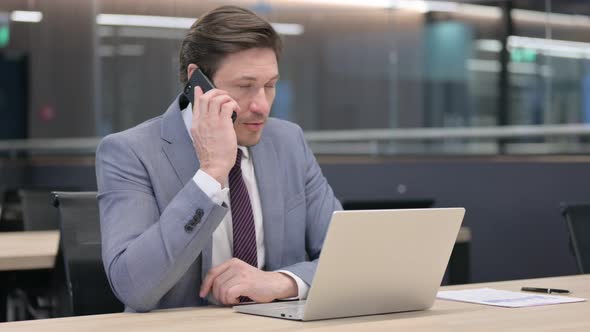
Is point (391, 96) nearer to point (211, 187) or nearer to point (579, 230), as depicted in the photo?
point (579, 230)

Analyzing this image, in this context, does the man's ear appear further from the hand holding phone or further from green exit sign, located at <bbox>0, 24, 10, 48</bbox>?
green exit sign, located at <bbox>0, 24, 10, 48</bbox>

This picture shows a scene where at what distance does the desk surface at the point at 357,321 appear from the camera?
1.91 m

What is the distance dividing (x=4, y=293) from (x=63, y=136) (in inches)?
212

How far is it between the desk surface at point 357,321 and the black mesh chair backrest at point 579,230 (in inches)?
46.4

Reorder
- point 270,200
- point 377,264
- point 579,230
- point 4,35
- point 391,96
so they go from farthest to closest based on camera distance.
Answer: point 4,35, point 391,96, point 579,230, point 270,200, point 377,264

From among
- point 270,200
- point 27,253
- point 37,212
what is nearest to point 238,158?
point 270,200

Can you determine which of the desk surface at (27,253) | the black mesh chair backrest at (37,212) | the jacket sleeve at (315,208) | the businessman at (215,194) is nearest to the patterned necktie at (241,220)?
the businessman at (215,194)

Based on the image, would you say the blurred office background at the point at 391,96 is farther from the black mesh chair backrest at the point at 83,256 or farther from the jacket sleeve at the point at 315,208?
the black mesh chair backrest at the point at 83,256

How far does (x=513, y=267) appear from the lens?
613 centimetres

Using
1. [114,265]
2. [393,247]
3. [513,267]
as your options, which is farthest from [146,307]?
[513,267]

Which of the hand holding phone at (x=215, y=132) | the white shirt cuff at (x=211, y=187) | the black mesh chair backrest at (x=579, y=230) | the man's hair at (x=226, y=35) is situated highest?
the man's hair at (x=226, y=35)

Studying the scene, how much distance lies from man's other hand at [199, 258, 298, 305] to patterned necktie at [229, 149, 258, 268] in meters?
0.11

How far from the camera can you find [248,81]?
97.2 inches

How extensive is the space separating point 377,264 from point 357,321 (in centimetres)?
12
